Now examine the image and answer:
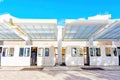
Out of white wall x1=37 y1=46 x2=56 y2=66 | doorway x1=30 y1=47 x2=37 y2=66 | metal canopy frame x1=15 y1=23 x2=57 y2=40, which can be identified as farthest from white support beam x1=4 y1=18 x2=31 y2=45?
white wall x1=37 y1=46 x2=56 y2=66

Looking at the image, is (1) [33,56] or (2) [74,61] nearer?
(2) [74,61]

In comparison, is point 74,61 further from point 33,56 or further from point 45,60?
point 33,56

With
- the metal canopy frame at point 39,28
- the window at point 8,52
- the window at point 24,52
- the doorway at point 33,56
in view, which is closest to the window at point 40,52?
the doorway at point 33,56

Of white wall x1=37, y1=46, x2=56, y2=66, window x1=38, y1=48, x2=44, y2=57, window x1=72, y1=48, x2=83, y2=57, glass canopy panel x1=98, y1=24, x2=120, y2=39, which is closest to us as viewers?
glass canopy panel x1=98, y1=24, x2=120, y2=39

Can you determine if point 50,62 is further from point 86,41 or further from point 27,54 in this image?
point 86,41

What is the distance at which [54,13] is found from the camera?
19.0 meters

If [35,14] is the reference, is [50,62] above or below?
below

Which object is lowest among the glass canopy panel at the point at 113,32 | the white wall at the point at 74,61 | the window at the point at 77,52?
the white wall at the point at 74,61

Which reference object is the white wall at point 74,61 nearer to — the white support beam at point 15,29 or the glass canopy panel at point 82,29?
the glass canopy panel at point 82,29

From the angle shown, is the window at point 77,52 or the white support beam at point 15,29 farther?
the window at point 77,52

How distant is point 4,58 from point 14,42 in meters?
4.78

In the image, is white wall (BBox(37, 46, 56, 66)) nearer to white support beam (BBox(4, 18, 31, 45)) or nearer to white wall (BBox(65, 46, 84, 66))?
white wall (BBox(65, 46, 84, 66))

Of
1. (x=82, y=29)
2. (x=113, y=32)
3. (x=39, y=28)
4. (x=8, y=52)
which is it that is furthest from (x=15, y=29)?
(x=113, y=32)

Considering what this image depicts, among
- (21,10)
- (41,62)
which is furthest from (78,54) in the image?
(21,10)
